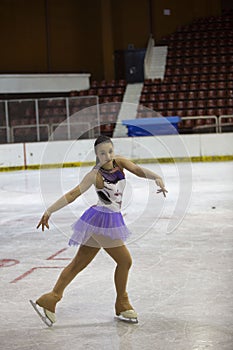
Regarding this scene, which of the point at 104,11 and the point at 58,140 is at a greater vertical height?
the point at 104,11

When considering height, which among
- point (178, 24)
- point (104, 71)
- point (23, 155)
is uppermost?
point (178, 24)

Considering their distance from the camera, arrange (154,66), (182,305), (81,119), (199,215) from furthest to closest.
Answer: (154,66) → (81,119) → (199,215) → (182,305)

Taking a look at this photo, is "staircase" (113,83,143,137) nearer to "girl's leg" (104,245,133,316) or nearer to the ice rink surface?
the ice rink surface

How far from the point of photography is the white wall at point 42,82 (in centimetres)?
2320

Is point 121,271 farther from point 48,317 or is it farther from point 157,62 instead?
point 157,62

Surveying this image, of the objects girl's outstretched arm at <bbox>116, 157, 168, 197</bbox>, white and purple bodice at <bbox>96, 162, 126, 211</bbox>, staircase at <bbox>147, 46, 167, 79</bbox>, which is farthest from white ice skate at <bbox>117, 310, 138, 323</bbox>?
staircase at <bbox>147, 46, 167, 79</bbox>

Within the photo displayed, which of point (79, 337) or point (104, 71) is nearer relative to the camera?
point (79, 337)

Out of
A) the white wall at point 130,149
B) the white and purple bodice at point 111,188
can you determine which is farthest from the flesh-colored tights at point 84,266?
the white wall at point 130,149

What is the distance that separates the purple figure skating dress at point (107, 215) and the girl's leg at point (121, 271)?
128 mm

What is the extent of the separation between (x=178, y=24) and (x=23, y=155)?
1200 cm

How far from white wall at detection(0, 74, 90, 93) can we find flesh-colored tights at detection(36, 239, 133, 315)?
19.7 m

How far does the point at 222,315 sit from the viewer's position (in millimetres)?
4039

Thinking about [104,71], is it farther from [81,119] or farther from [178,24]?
[81,119]

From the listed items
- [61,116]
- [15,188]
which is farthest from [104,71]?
[15,188]
